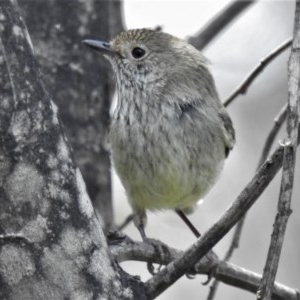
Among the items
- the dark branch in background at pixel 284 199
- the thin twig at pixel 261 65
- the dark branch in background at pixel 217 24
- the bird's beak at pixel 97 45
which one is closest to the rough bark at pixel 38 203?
the dark branch in background at pixel 284 199

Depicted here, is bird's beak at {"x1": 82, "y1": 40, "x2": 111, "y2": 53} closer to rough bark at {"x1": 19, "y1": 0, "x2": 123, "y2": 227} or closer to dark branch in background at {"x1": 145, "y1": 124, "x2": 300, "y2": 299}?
rough bark at {"x1": 19, "y1": 0, "x2": 123, "y2": 227}

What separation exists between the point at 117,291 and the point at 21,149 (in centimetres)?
62

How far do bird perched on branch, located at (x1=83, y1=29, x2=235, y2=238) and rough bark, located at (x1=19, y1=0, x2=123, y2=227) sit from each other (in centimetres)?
A: 18

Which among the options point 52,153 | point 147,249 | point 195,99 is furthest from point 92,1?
point 52,153

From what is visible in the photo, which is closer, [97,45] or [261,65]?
[261,65]

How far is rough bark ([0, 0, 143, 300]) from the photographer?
2.95 meters

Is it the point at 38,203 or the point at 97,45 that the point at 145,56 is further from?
the point at 38,203

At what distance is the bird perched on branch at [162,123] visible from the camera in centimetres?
480

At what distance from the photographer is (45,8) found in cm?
509

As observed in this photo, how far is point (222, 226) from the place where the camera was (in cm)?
298

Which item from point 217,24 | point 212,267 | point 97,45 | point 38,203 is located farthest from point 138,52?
point 38,203

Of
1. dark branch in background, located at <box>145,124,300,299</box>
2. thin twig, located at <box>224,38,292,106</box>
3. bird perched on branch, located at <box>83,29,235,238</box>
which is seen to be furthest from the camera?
bird perched on branch, located at <box>83,29,235,238</box>

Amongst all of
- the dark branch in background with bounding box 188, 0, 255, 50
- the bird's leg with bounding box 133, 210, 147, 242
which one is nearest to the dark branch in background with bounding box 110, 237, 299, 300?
the bird's leg with bounding box 133, 210, 147, 242

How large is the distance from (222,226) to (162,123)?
187 centimetres
